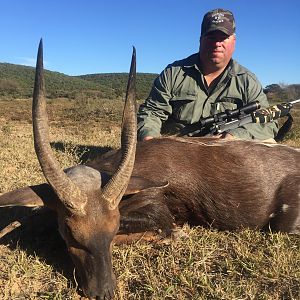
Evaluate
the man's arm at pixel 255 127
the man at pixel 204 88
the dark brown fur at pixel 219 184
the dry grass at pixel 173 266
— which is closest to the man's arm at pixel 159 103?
the man at pixel 204 88

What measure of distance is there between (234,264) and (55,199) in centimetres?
158

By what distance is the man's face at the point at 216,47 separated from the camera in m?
6.45

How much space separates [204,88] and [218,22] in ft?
3.25

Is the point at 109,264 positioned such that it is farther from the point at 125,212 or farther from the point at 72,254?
the point at 125,212

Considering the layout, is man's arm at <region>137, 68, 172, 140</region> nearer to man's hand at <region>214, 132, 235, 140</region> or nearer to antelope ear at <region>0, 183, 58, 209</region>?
man's hand at <region>214, 132, 235, 140</region>

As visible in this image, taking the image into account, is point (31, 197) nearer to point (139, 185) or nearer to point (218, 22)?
point (139, 185)

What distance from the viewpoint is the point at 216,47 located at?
6.47m

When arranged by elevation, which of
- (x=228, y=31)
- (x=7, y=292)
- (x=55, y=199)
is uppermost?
(x=228, y=31)

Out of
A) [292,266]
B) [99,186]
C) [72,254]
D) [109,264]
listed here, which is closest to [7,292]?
[72,254]

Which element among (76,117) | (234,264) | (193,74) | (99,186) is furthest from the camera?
(76,117)

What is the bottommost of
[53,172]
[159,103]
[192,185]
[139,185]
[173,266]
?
[173,266]

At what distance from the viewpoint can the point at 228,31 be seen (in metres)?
6.41

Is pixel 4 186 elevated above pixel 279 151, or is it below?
below

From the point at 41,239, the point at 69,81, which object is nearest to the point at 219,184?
the point at 41,239
